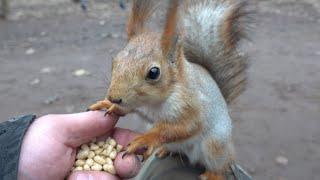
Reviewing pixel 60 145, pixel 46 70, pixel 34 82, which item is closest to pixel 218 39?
pixel 60 145

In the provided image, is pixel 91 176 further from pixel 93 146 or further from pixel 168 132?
pixel 168 132

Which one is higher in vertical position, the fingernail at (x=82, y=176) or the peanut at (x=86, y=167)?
the peanut at (x=86, y=167)

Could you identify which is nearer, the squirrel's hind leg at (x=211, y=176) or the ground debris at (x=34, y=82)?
the squirrel's hind leg at (x=211, y=176)

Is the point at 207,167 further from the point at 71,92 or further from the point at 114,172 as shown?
the point at 71,92

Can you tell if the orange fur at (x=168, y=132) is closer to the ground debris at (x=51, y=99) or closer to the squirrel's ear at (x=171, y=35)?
the squirrel's ear at (x=171, y=35)

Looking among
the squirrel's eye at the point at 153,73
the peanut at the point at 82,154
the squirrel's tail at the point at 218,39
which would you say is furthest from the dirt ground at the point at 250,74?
the squirrel's eye at the point at 153,73

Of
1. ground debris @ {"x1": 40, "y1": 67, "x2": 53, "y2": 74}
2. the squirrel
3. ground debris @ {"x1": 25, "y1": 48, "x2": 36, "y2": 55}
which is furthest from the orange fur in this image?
ground debris @ {"x1": 25, "y1": 48, "x2": 36, "y2": 55}

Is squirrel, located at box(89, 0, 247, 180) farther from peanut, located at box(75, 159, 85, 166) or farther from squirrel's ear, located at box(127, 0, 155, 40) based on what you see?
peanut, located at box(75, 159, 85, 166)
